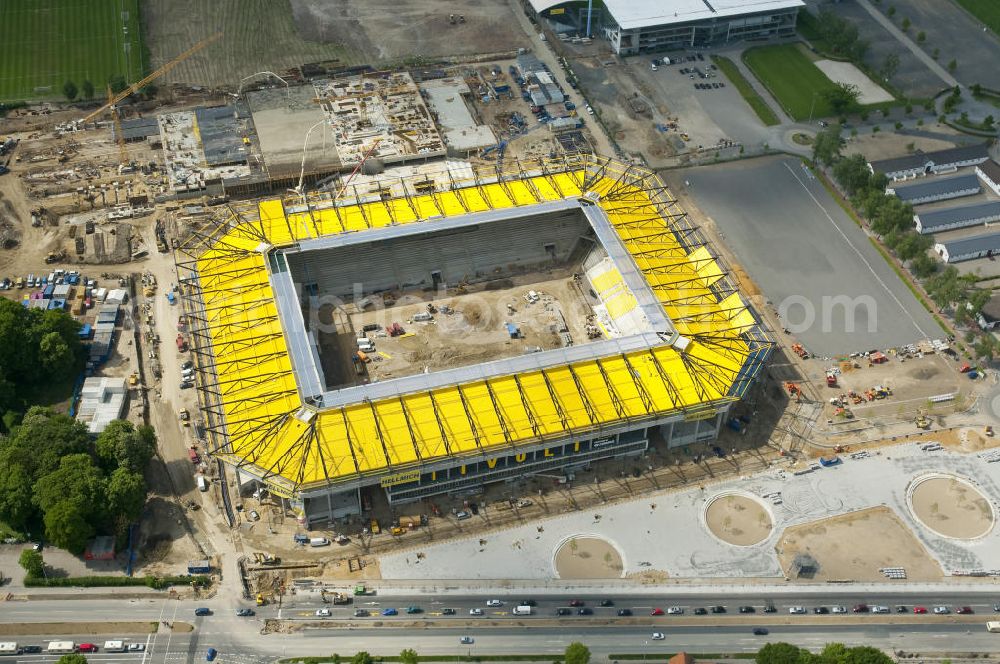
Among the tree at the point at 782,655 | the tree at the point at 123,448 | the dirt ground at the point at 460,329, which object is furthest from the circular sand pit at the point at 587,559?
the tree at the point at 123,448

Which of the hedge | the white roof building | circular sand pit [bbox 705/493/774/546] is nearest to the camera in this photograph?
the hedge

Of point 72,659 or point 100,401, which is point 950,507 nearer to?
point 72,659

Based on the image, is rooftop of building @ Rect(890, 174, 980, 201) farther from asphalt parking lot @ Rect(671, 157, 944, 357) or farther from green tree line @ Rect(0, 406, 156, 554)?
green tree line @ Rect(0, 406, 156, 554)

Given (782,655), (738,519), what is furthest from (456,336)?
(782,655)

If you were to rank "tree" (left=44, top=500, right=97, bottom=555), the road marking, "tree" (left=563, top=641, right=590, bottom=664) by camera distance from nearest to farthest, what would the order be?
"tree" (left=563, top=641, right=590, bottom=664)
"tree" (left=44, top=500, right=97, bottom=555)
the road marking

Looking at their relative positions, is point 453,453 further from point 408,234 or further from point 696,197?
point 696,197

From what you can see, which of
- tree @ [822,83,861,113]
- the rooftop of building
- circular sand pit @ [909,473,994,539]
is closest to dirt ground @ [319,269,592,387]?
circular sand pit @ [909,473,994,539]

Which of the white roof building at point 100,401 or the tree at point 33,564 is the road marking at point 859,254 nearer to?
the white roof building at point 100,401
